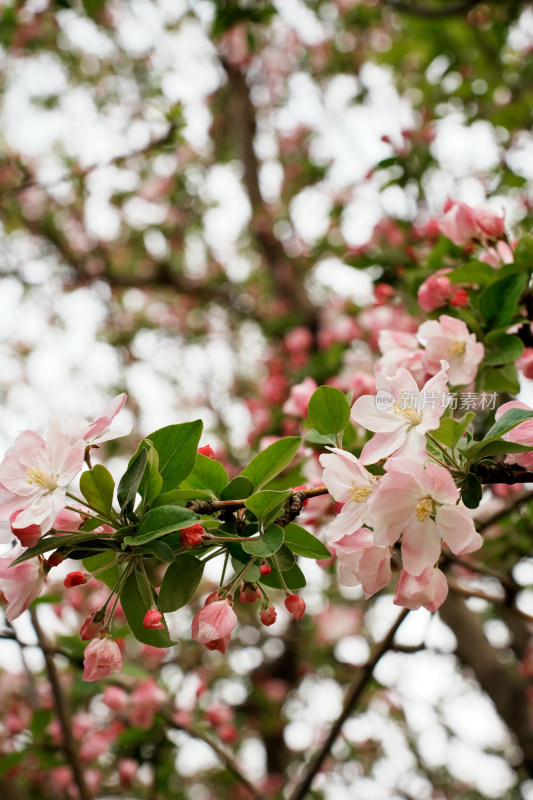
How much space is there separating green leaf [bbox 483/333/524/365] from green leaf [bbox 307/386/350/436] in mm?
356

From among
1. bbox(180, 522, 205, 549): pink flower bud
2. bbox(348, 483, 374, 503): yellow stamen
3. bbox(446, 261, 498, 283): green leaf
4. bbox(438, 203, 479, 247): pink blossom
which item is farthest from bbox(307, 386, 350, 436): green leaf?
bbox(438, 203, 479, 247): pink blossom

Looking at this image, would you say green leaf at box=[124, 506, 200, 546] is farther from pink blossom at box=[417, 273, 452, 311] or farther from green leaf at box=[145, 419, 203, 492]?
pink blossom at box=[417, 273, 452, 311]

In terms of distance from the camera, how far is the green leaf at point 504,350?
1.04 meters

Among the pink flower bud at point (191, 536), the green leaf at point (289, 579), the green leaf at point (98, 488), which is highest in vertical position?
the green leaf at point (98, 488)

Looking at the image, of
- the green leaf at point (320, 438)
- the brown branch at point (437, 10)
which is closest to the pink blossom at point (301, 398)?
the green leaf at point (320, 438)

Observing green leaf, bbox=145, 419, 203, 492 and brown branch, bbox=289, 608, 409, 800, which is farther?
brown branch, bbox=289, 608, 409, 800

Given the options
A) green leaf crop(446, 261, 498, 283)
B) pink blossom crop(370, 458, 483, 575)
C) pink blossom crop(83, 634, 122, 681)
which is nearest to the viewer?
pink blossom crop(370, 458, 483, 575)

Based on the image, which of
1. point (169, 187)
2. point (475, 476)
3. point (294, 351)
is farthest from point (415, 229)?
point (169, 187)

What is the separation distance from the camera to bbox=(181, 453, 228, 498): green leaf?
0.80 meters

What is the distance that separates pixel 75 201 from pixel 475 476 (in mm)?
4711

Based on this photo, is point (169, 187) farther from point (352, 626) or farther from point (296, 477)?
point (296, 477)

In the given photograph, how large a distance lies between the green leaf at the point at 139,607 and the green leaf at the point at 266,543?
5.3 inches

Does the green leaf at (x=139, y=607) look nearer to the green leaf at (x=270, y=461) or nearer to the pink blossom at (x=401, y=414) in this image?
the green leaf at (x=270, y=461)

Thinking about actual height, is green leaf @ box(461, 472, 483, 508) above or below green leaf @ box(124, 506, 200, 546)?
below
